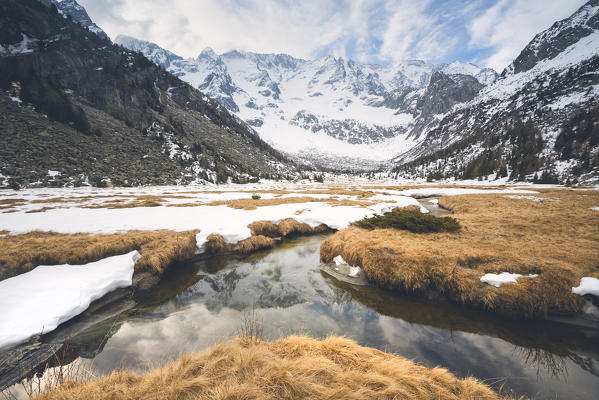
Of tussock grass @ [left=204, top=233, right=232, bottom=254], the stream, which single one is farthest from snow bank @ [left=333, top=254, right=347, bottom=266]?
tussock grass @ [left=204, top=233, right=232, bottom=254]

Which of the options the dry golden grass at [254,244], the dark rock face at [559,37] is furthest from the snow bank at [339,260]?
the dark rock face at [559,37]

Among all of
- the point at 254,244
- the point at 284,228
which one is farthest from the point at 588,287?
the point at 284,228

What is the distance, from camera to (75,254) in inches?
332

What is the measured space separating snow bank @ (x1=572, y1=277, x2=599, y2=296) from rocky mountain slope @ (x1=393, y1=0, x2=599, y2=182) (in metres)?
70.9

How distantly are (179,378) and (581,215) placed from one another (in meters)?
22.4

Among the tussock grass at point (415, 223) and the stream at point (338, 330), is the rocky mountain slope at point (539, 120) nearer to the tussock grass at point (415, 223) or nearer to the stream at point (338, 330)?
the tussock grass at point (415, 223)

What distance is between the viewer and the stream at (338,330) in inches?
192

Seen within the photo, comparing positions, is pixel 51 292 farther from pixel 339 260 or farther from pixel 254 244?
pixel 339 260

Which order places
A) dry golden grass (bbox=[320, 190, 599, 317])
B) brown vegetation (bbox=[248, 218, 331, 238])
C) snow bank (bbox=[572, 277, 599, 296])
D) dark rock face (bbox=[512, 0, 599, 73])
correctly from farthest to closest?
dark rock face (bbox=[512, 0, 599, 73]), brown vegetation (bbox=[248, 218, 331, 238]), dry golden grass (bbox=[320, 190, 599, 317]), snow bank (bbox=[572, 277, 599, 296])

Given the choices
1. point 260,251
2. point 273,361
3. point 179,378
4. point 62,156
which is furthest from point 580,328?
point 62,156

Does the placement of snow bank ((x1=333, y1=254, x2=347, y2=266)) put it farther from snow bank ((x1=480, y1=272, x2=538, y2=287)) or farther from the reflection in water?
snow bank ((x1=480, y1=272, x2=538, y2=287))

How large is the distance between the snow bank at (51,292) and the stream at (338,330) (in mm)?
404

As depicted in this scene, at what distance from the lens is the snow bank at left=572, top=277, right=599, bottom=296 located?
5.91 m

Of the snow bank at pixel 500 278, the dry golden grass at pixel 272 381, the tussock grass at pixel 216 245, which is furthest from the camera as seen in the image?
the tussock grass at pixel 216 245
